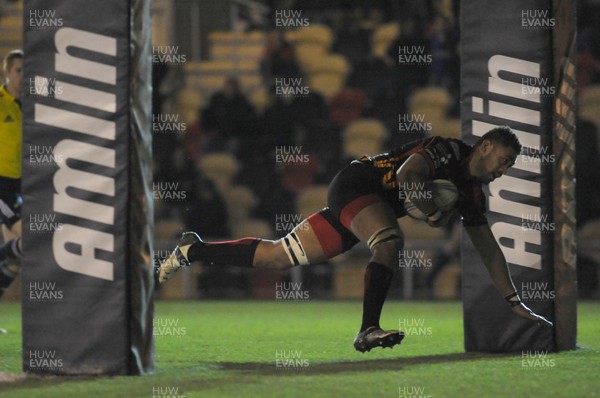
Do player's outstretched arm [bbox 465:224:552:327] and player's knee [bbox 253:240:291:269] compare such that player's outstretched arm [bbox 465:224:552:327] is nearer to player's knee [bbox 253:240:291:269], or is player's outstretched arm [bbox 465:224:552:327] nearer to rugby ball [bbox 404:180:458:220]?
rugby ball [bbox 404:180:458:220]

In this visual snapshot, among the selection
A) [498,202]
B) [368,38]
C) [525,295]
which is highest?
[368,38]

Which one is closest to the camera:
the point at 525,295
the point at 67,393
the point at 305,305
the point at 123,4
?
the point at 67,393

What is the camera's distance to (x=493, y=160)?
5.86 meters

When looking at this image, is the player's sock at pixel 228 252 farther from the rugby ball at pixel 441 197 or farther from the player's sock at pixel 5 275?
the player's sock at pixel 5 275

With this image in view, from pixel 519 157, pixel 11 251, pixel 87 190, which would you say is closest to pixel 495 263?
pixel 519 157

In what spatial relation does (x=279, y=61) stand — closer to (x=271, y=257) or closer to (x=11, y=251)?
(x=11, y=251)

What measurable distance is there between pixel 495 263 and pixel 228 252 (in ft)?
5.25

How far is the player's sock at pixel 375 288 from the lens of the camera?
5699mm

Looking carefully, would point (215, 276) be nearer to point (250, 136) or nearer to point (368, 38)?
point (250, 136)

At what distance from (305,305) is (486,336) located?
5057mm

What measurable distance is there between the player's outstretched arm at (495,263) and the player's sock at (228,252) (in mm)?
1313

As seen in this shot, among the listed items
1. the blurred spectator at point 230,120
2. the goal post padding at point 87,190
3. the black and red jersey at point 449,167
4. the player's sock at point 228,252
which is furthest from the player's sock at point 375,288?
the blurred spectator at point 230,120

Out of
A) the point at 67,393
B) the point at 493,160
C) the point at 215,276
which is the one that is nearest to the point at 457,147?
the point at 493,160

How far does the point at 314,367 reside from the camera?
573cm
